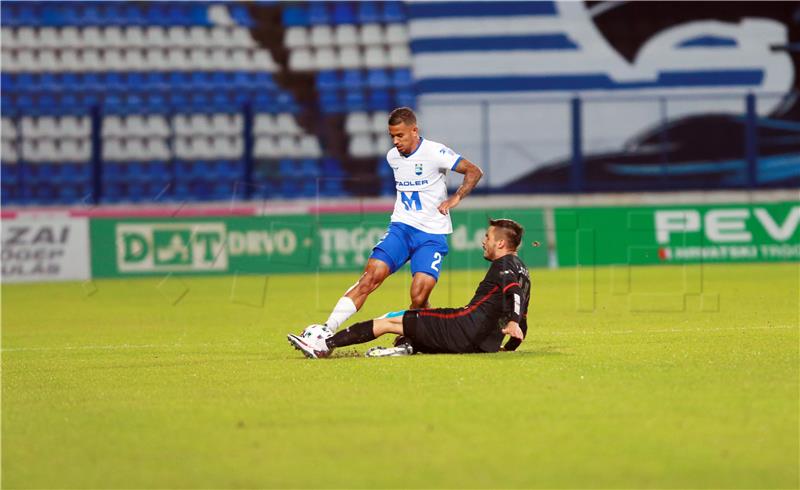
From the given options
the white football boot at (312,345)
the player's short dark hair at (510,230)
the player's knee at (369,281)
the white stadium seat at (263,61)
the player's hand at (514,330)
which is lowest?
the white football boot at (312,345)

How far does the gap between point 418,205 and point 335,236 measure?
13.5 m

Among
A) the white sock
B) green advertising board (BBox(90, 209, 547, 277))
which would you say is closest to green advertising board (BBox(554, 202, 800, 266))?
green advertising board (BBox(90, 209, 547, 277))

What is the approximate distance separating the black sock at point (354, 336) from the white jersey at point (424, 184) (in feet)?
4.72

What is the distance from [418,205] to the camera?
11.1 metres

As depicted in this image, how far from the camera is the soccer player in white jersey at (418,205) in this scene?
35.5ft

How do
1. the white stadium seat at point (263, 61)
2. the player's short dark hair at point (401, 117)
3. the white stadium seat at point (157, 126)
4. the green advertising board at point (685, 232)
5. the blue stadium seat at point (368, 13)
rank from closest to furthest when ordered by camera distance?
the player's short dark hair at point (401, 117) → the green advertising board at point (685, 232) → the white stadium seat at point (157, 126) → the white stadium seat at point (263, 61) → the blue stadium seat at point (368, 13)

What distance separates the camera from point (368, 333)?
32.5 feet

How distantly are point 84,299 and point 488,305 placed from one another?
1150 centimetres

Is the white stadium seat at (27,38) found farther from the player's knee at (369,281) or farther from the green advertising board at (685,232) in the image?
the player's knee at (369,281)

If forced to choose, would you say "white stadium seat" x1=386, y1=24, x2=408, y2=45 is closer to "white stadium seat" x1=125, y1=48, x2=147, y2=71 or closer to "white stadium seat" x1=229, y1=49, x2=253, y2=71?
"white stadium seat" x1=229, y1=49, x2=253, y2=71

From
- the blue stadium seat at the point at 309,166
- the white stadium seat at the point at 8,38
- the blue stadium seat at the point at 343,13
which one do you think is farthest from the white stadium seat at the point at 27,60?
the blue stadium seat at the point at 343,13

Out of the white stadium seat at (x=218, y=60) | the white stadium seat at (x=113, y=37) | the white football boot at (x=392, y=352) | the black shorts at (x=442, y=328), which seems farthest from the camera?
the white stadium seat at (x=218, y=60)

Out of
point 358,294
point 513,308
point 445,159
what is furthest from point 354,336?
point 445,159

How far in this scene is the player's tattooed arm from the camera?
35.0ft
